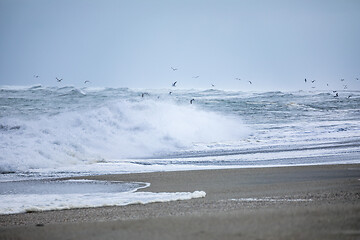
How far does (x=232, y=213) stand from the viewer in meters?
5.62

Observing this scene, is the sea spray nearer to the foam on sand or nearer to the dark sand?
the foam on sand

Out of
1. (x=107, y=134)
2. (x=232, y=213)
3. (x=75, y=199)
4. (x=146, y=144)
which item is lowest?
(x=146, y=144)

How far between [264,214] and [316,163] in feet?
24.4

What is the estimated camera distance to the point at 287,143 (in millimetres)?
18969

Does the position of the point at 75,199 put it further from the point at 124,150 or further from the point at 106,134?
the point at 106,134

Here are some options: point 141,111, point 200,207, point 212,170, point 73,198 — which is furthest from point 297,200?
point 141,111

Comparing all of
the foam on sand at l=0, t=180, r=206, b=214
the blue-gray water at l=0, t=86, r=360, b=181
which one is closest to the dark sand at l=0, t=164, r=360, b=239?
the foam on sand at l=0, t=180, r=206, b=214

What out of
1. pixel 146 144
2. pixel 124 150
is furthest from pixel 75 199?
pixel 146 144

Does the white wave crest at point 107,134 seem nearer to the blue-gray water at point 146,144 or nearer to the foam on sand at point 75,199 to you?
the blue-gray water at point 146,144

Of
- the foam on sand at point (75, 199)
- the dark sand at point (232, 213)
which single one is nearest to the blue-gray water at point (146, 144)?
the dark sand at point (232, 213)

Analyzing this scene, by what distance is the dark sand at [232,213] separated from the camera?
15.0ft

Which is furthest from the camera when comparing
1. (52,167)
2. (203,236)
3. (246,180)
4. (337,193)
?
(52,167)

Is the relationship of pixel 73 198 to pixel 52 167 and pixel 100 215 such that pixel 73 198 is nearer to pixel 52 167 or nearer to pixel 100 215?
pixel 100 215

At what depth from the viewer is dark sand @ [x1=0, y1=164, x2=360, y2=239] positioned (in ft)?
15.0
